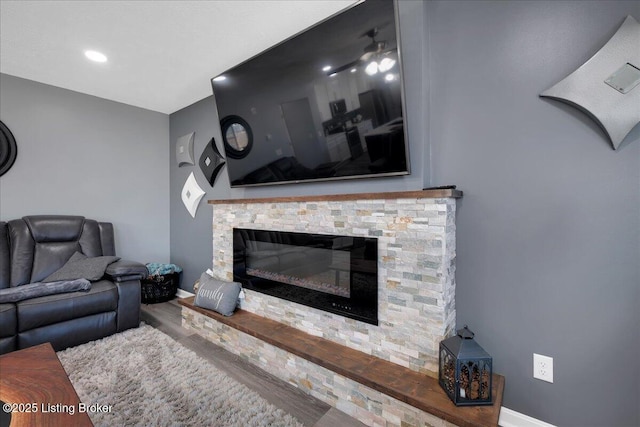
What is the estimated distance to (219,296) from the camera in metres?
2.42

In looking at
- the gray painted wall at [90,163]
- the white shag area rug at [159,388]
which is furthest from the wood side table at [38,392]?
the gray painted wall at [90,163]

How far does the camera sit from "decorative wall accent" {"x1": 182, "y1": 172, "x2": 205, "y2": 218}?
351cm

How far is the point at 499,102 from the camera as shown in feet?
5.00

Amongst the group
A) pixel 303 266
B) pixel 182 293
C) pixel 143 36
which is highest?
pixel 143 36

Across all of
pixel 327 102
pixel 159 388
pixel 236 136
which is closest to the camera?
pixel 159 388

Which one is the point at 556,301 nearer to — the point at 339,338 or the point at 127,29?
the point at 339,338

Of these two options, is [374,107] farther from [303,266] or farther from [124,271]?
[124,271]

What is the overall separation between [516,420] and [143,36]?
137 inches

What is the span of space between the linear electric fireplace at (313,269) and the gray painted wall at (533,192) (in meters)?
0.51

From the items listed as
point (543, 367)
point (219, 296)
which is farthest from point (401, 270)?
point (219, 296)

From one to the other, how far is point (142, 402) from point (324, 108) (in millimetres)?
2137

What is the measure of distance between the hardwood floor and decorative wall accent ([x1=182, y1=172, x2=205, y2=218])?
54.2 inches

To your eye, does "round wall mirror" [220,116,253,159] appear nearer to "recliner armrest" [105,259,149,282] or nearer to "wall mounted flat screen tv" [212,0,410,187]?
"wall mounted flat screen tv" [212,0,410,187]

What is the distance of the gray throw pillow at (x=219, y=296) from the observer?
2.37 metres
